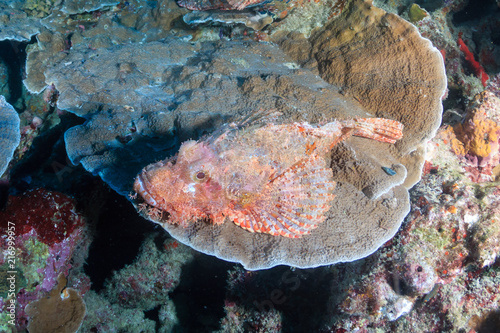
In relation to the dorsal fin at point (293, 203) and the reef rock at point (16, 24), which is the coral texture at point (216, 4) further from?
the dorsal fin at point (293, 203)

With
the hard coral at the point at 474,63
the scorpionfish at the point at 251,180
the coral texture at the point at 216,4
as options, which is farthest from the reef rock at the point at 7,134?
the hard coral at the point at 474,63

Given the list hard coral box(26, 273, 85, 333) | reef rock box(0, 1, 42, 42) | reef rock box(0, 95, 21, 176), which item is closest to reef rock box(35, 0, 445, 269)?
reef rock box(0, 95, 21, 176)

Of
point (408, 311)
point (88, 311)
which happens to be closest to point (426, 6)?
point (408, 311)

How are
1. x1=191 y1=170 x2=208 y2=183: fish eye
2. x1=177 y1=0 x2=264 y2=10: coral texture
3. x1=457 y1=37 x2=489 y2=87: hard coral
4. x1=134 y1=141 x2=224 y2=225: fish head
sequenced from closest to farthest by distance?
x1=134 y1=141 x2=224 y2=225: fish head < x1=191 y1=170 x2=208 y2=183: fish eye < x1=177 y1=0 x2=264 y2=10: coral texture < x1=457 y1=37 x2=489 y2=87: hard coral

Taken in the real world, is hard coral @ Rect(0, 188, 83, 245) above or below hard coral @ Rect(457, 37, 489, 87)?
below

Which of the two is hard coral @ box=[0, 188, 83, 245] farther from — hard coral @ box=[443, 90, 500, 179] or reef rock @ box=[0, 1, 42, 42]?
hard coral @ box=[443, 90, 500, 179]

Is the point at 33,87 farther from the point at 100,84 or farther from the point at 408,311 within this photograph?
the point at 408,311
